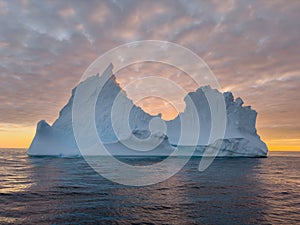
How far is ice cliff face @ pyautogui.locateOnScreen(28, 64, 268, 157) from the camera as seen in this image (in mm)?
43375

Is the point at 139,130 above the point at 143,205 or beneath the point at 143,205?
above

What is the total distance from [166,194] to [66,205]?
5.78 meters

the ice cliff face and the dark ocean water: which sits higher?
the ice cliff face

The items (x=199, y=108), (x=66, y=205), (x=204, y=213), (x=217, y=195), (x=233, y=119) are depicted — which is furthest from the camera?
(x=199, y=108)

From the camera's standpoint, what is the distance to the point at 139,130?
42.1 meters

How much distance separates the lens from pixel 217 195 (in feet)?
45.4

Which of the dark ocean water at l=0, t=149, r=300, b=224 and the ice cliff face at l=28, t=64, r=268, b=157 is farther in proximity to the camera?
the ice cliff face at l=28, t=64, r=268, b=157

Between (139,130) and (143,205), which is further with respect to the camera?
(139,130)

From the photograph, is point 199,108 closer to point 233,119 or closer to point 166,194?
point 233,119

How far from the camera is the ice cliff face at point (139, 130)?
43375 millimetres

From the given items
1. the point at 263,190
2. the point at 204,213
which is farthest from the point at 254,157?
the point at 204,213

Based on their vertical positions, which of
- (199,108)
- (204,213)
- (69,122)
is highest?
(199,108)

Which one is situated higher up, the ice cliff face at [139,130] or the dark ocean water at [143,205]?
the ice cliff face at [139,130]

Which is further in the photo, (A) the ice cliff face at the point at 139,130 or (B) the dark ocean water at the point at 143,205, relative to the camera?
(A) the ice cliff face at the point at 139,130
